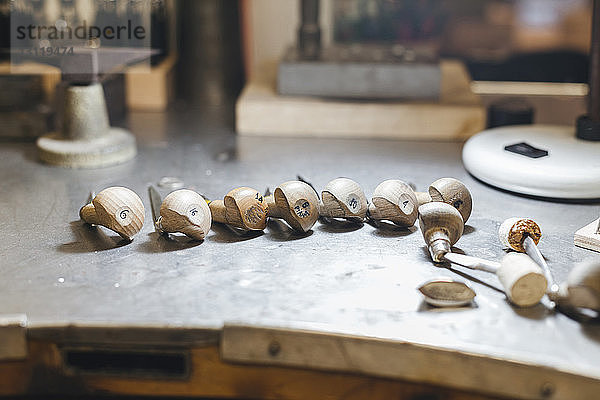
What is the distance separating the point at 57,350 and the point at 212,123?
0.82 meters

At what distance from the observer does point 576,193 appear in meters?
1.02

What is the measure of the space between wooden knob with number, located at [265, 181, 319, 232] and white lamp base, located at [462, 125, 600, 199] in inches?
12.9

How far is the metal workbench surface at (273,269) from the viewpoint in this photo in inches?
27.4

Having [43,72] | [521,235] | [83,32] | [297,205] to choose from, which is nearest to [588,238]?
[521,235]

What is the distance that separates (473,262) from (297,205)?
22 cm

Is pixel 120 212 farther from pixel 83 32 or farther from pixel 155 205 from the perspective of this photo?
pixel 83 32

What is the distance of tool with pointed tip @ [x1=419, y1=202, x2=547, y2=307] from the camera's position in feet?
2.35

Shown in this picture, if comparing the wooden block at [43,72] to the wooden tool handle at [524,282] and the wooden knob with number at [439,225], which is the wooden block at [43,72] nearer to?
the wooden knob with number at [439,225]

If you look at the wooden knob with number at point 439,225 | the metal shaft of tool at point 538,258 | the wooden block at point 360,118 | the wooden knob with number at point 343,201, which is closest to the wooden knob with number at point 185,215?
the wooden knob with number at point 343,201

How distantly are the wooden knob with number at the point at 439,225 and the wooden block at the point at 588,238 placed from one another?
6.1 inches

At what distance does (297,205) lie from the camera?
2.91 ft

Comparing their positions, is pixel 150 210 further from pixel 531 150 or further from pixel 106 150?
pixel 531 150

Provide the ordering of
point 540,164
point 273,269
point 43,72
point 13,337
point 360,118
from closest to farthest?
1. point 13,337
2. point 273,269
3. point 540,164
4. point 360,118
5. point 43,72

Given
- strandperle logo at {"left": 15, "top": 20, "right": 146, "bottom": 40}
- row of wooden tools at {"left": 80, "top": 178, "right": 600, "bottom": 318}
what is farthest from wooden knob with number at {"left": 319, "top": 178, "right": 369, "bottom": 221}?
strandperle logo at {"left": 15, "top": 20, "right": 146, "bottom": 40}
